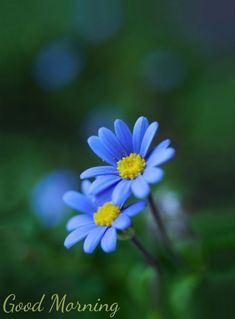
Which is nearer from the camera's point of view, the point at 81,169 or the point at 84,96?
the point at 81,169

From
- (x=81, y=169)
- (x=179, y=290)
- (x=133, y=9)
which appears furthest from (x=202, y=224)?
(x=133, y=9)

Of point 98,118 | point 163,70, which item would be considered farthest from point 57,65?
point 163,70

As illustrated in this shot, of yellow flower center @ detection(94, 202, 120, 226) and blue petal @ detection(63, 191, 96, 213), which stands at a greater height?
blue petal @ detection(63, 191, 96, 213)

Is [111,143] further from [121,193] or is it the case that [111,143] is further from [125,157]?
[121,193]

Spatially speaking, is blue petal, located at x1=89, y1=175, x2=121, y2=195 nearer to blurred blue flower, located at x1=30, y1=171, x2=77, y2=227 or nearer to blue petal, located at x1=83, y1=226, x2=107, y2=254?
blue petal, located at x1=83, y1=226, x2=107, y2=254

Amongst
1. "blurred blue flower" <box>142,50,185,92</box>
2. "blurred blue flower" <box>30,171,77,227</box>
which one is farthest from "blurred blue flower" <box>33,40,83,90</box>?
"blurred blue flower" <box>30,171,77,227</box>

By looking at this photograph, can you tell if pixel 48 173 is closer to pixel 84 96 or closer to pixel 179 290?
pixel 84 96
